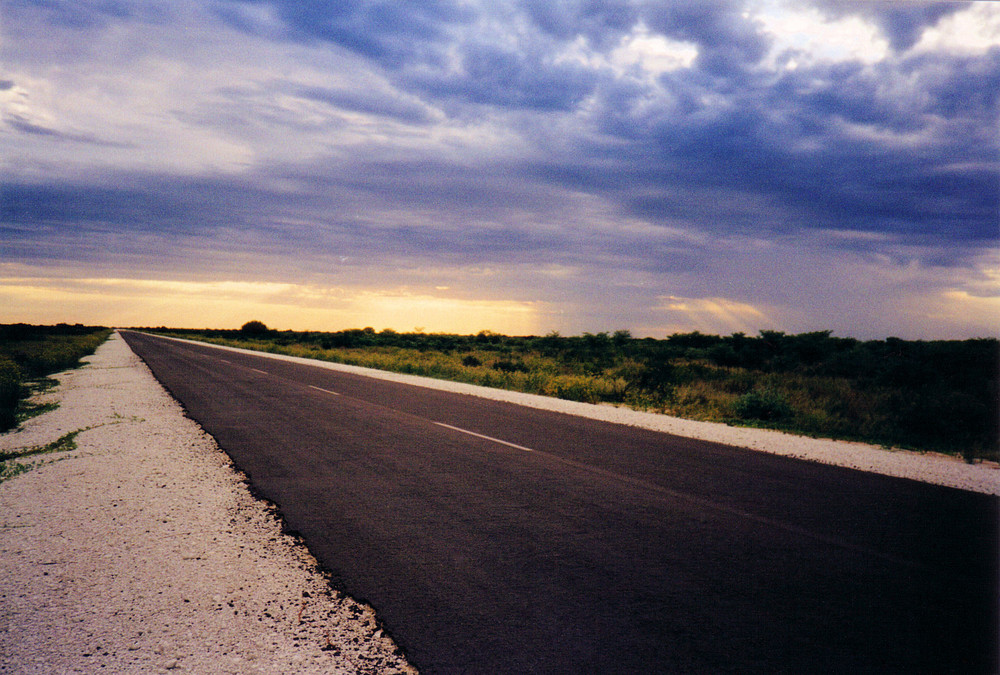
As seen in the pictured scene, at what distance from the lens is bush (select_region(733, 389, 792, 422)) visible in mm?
14703

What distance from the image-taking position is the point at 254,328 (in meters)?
127

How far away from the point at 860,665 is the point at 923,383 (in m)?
21.2

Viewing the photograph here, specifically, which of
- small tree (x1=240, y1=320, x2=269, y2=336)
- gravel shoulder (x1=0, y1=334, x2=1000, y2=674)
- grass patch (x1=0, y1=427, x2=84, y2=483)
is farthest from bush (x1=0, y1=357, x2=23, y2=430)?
small tree (x1=240, y1=320, x2=269, y2=336)

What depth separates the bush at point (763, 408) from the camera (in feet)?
48.2

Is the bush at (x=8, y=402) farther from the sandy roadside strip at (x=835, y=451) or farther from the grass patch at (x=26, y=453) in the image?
the sandy roadside strip at (x=835, y=451)

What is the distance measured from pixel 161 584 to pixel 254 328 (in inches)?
5269

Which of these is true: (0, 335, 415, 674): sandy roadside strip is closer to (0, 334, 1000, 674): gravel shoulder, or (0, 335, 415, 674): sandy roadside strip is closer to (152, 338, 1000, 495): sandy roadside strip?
(0, 334, 1000, 674): gravel shoulder

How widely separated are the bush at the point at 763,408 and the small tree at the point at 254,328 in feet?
405

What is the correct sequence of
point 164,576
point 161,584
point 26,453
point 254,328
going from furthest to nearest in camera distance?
1. point 254,328
2. point 26,453
3. point 164,576
4. point 161,584

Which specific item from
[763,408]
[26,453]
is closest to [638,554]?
[26,453]

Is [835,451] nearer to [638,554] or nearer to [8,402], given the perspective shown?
[638,554]

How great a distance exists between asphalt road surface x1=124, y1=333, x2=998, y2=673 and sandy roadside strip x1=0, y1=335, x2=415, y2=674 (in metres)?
0.34

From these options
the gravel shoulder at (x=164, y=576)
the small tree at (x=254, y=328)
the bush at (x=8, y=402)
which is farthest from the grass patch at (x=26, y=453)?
the small tree at (x=254, y=328)

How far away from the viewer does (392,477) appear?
7.28m
